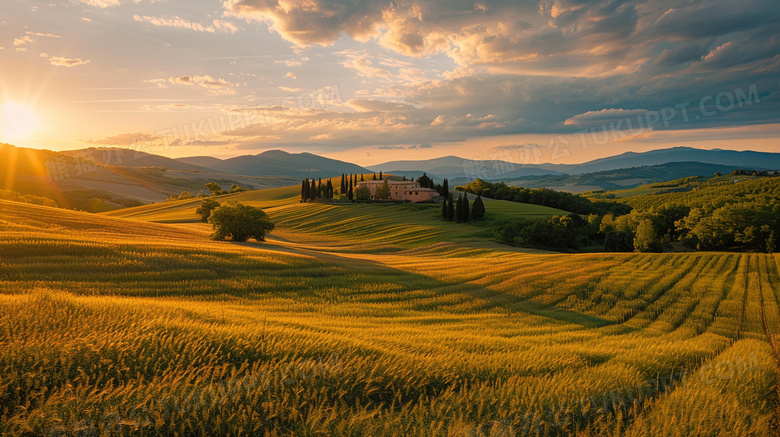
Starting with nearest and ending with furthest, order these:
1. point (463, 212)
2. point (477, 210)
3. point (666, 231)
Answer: point (463, 212) → point (477, 210) → point (666, 231)

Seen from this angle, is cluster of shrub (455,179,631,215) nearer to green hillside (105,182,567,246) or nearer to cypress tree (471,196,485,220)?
green hillside (105,182,567,246)

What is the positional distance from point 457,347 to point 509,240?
2464 inches

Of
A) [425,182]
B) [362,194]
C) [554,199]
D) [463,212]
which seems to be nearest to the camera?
[463,212]

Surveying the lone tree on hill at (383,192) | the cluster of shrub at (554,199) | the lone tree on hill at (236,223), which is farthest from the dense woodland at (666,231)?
the lone tree on hill at (383,192)

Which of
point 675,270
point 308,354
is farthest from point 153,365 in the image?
point 675,270

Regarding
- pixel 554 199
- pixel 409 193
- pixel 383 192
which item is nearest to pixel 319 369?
pixel 383 192

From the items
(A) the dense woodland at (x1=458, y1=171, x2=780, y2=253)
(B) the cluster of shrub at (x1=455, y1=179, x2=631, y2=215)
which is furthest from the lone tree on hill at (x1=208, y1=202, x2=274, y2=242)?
(B) the cluster of shrub at (x1=455, y1=179, x2=631, y2=215)

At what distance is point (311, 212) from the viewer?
101m

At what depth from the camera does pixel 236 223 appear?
46.3 m

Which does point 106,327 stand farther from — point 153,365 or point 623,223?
point 623,223

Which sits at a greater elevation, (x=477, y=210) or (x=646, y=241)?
(x=477, y=210)

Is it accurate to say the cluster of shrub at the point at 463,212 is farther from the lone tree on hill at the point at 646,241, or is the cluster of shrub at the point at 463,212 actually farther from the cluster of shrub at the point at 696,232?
the lone tree on hill at the point at 646,241

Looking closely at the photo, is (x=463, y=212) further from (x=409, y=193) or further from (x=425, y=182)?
(x=425, y=182)

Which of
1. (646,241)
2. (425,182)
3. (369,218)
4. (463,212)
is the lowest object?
(646,241)
